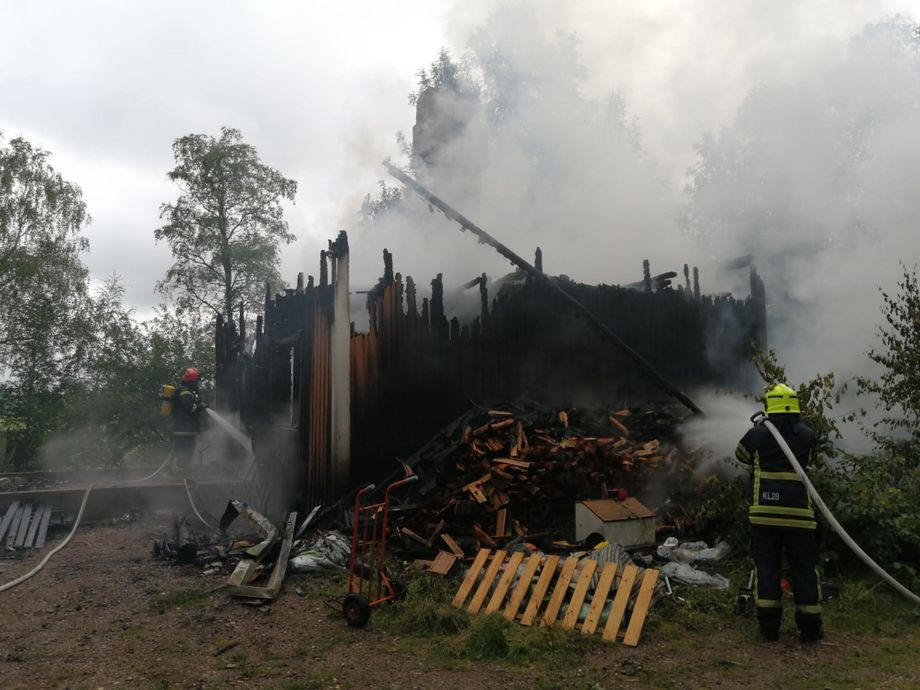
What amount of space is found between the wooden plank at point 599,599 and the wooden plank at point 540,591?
398mm

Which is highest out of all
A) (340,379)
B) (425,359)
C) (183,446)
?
(425,359)

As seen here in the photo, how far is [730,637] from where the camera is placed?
4.70 metres

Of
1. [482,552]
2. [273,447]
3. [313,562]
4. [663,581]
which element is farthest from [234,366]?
[663,581]

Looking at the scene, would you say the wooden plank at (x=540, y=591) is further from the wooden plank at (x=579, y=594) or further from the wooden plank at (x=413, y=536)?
the wooden plank at (x=413, y=536)

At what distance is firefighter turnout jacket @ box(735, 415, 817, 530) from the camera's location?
4.68 m

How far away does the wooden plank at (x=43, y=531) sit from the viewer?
8.51 metres

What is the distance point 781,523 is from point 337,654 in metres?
3.37

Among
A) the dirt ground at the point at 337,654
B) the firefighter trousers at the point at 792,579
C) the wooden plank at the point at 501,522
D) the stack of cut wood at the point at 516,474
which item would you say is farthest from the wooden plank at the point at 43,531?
the firefighter trousers at the point at 792,579

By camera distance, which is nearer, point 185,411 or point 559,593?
point 559,593

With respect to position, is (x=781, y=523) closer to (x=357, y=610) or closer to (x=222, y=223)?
(x=357, y=610)

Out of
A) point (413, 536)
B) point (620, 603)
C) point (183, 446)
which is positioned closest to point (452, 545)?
point (413, 536)

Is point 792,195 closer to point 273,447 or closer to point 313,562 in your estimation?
point 273,447

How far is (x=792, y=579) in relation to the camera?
4.71 m

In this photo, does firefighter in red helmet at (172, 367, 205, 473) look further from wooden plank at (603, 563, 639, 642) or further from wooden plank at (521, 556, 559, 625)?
wooden plank at (603, 563, 639, 642)
